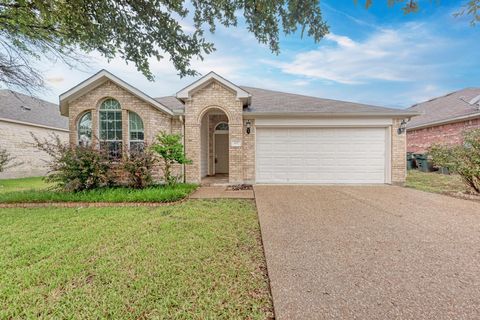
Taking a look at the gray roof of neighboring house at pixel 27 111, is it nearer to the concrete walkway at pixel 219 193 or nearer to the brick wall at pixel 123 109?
the brick wall at pixel 123 109

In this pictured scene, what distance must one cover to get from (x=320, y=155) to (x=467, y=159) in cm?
471

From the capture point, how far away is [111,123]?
934 centimetres

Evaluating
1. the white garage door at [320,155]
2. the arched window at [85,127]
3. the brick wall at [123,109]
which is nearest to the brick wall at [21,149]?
the arched window at [85,127]

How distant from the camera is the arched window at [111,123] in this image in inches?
365

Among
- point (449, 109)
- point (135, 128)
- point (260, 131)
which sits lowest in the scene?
point (260, 131)

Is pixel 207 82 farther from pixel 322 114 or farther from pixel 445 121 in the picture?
pixel 445 121

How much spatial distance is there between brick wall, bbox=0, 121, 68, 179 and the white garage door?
45.4 feet

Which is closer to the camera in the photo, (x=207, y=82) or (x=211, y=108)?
(x=207, y=82)

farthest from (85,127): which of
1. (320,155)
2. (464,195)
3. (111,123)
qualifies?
(464,195)

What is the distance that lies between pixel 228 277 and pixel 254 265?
1.45 ft

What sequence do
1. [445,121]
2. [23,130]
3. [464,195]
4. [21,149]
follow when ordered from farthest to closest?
[23,130]
[21,149]
[445,121]
[464,195]

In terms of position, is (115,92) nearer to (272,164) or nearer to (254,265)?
(272,164)

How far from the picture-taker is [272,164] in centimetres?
945

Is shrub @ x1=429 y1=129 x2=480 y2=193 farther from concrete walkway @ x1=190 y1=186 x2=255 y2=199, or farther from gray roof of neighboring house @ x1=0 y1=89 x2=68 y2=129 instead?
gray roof of neighboring house @ x1=0 y1=89 x2=68 y2=129
